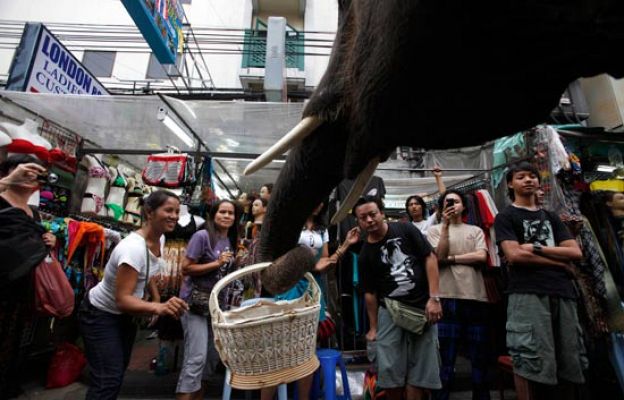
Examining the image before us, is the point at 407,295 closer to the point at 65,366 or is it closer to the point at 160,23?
the point at 65,366

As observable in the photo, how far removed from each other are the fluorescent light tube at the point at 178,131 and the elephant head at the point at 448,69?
14.1 feet

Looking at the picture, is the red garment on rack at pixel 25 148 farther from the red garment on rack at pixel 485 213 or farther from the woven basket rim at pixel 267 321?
the red garment on rack at pixel 485 213

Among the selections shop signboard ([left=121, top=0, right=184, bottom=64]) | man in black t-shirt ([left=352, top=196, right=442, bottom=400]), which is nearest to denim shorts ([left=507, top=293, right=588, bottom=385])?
man in black t-shirt ([left=352, top=196, right=442, bottom=400])

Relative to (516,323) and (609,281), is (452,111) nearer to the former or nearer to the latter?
(516,323)

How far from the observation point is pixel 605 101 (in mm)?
4930

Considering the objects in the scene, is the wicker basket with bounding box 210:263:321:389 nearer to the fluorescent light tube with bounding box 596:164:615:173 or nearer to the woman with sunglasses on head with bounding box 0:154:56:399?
the woman with sunglasses on head with bounding box 0:154:56:399

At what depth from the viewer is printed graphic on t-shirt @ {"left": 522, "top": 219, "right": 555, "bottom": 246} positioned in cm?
252

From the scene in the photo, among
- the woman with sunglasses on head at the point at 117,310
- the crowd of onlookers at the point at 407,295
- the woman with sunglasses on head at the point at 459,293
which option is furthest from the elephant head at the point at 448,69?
the woman with sunglasses on head at the point at 459,293

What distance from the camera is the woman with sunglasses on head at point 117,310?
2.11 meters

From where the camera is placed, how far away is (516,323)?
2.41 metres

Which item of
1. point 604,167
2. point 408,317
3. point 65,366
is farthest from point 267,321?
point 604,167

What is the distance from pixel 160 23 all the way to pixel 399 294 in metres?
4.60

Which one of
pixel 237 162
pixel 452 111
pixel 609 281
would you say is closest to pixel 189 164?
pixel 237 162

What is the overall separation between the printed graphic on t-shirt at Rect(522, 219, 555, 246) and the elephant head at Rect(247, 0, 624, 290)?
2307 millimetres
